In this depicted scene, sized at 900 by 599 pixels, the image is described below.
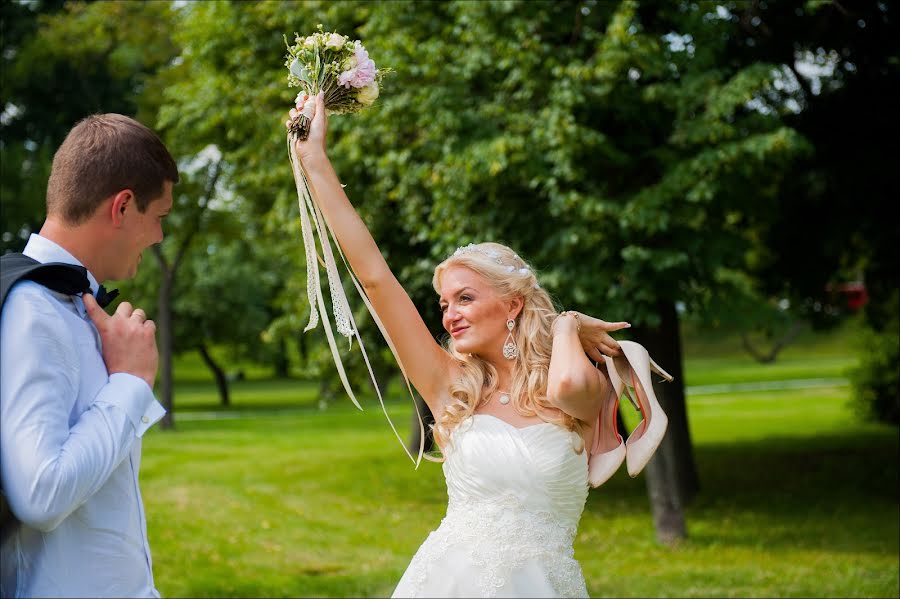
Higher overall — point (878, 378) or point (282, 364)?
point (878, 378)

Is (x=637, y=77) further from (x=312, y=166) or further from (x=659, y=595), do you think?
(x=312, y=166)

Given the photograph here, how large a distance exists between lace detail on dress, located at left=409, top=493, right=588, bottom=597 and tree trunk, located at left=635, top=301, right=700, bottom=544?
6788mm

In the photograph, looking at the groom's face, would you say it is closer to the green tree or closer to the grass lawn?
the grass lawn

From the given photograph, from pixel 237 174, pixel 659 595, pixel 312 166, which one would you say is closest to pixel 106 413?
pixel 312 166

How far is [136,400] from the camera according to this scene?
7.71ft

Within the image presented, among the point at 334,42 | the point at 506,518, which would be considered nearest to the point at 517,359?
the point at 506,518

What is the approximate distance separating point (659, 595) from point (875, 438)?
13.9m

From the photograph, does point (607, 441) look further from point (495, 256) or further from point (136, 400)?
point (136, 400)

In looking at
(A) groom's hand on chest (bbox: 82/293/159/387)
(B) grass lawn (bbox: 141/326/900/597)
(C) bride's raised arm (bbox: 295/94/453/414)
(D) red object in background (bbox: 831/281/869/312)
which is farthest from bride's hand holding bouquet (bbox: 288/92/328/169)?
(D) red object in background (bbox: 831/281/869/312)

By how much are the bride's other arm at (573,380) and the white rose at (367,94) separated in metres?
1.19

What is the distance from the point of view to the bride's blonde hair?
13.0 ft

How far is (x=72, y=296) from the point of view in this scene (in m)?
2.40

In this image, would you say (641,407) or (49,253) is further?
(641,407)

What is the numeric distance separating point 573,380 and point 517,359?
40 cm
